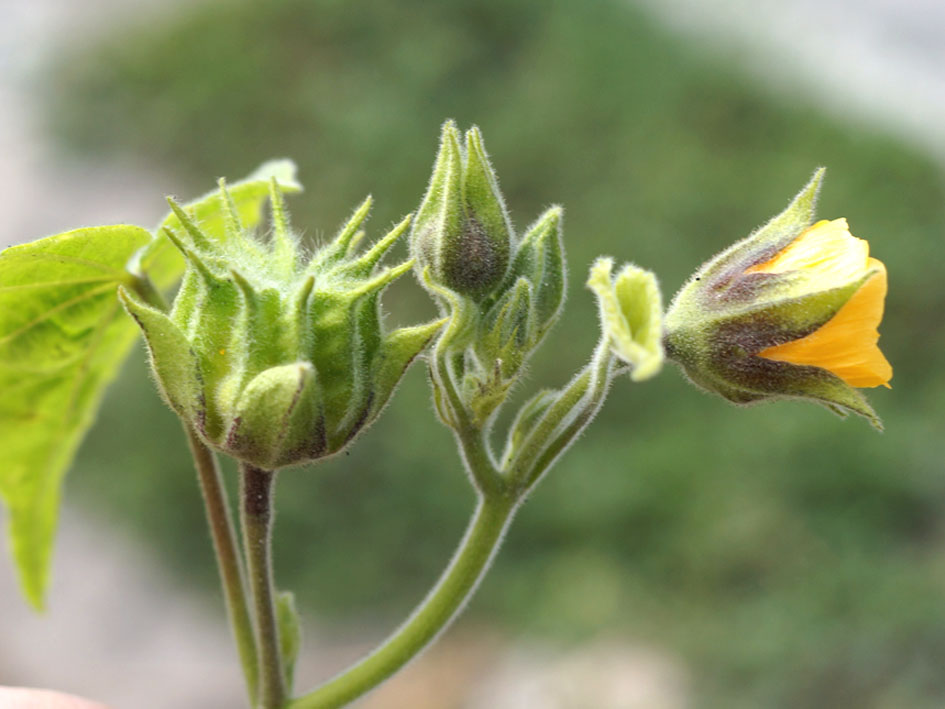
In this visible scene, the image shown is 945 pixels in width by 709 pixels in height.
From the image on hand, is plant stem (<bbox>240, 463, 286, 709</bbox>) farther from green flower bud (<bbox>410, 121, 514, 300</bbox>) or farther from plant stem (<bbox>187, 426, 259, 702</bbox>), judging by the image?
green flower bud (<bbox>410, 121, 514, 300</bbox>)

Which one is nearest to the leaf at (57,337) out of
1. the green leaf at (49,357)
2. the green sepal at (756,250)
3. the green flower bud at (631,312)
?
the green leaf at (49,357)

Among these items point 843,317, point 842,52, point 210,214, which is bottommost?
point 843,317

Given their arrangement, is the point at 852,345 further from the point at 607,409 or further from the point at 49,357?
the point at 607,409

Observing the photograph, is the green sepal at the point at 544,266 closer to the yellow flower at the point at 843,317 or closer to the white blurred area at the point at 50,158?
the yellow flower at the point at 843,317

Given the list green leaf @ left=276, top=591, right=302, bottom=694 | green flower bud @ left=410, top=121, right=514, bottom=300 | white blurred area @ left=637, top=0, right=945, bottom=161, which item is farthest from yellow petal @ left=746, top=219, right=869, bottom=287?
white blurred area @ left=637, top=0, right=945, bottom=161

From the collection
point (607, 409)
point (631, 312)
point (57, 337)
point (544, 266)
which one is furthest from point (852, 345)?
point (607, 409)

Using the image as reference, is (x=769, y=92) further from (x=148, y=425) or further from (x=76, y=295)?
(x=76, y=295)
